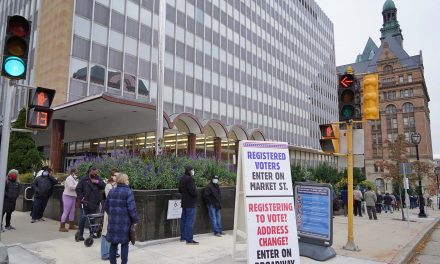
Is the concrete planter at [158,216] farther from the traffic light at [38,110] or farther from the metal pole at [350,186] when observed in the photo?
the metal pole at [350,186]

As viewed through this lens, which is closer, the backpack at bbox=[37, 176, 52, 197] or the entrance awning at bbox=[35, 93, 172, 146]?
the backpack at bbox=[37, 176, 52, 197]

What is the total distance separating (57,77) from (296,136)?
4180 centimetres

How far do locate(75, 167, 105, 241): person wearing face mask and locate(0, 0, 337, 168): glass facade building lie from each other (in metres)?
9.68

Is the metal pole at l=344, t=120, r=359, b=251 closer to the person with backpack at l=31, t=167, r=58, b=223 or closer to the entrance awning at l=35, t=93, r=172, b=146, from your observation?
the person with backpack at l=31, t=167, r=58, b=223

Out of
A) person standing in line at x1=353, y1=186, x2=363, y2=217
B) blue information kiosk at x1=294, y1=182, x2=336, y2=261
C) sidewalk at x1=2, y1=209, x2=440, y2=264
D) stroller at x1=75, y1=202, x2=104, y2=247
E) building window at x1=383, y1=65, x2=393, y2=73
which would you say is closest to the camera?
sidewalk at x1=2, y1=209, x2=440, y2=264

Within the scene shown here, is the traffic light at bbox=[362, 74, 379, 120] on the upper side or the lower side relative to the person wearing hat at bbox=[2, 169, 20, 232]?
upper

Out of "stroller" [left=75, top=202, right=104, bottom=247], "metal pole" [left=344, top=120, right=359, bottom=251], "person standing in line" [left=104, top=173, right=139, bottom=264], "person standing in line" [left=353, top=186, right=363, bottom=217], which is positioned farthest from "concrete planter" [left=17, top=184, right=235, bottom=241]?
"person standing in line" [left=353, top=186, right=363, bottom=217]

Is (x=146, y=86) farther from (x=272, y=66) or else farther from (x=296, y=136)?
(x=296, y=136)

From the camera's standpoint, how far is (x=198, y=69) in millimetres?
36219

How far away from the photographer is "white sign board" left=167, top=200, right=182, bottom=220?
9547 mm

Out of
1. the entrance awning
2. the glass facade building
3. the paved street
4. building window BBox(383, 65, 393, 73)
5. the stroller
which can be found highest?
building window BBox(383, 65, 393, 73)

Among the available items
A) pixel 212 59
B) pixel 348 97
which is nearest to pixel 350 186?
pixel 348 97

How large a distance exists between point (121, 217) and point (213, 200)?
14.2ft

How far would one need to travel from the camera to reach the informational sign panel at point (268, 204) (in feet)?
19.8
